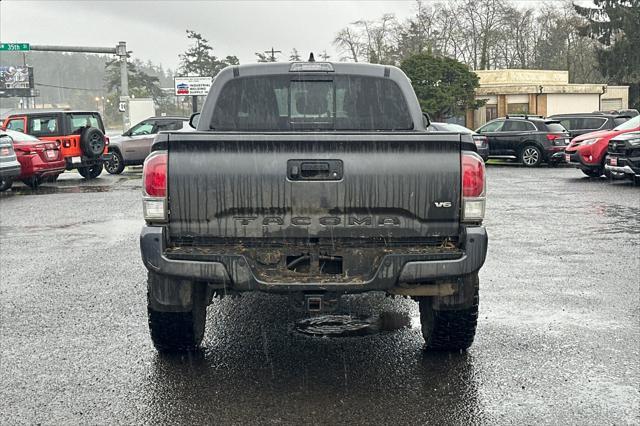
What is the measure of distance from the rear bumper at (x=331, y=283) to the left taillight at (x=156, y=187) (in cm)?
9

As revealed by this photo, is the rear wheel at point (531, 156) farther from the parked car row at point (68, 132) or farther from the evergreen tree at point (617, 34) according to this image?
the evergreen tree at point (617, 34)

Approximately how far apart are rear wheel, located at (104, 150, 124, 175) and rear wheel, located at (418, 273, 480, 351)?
19.7 m

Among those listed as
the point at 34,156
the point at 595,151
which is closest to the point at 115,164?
the point at 34,156

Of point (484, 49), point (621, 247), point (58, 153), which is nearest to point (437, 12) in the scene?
point (484, 49)

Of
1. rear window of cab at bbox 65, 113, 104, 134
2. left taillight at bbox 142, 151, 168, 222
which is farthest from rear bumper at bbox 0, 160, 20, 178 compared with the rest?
left taillight at bbox 142, 151, 168, 222

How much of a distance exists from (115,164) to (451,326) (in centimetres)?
2026

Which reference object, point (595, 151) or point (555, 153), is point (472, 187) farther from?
point (555, 153)

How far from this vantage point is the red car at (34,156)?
1750cm

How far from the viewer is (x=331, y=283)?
13.4 ft

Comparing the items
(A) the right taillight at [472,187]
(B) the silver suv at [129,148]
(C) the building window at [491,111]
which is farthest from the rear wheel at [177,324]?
(C) the building window at [491,111]

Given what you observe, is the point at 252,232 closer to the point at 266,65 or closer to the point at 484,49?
the point at 266,65

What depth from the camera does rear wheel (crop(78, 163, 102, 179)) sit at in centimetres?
2123

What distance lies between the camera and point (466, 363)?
473cm

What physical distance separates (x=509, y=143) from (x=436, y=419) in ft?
69.8
